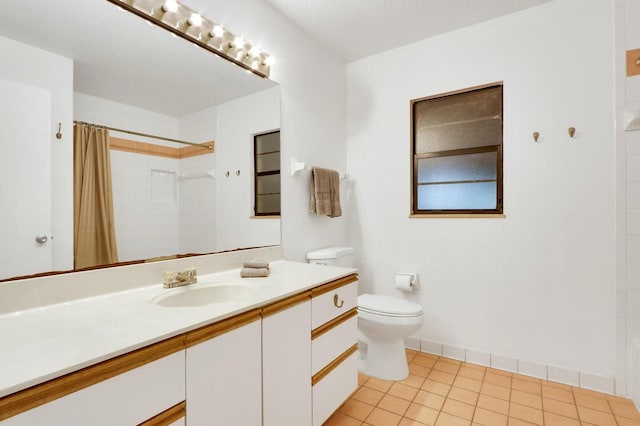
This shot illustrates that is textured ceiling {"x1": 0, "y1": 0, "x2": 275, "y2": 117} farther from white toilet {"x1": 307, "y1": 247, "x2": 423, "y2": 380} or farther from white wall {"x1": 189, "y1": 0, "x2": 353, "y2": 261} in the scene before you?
white toilet {"x1": 307, "y1": 247, "x2": 423, "y2": 380}

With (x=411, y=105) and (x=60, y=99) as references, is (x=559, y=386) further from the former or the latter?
(x=60, y=99)

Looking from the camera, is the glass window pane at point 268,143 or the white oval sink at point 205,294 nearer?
the white oval sink at point 205,294

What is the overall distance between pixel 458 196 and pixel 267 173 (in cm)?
147

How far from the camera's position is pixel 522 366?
217 cm

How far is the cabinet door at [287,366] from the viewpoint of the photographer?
1193 millimetres

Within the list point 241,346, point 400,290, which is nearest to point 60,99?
point 241,346

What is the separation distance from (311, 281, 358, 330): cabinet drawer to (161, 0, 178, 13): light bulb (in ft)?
4.82

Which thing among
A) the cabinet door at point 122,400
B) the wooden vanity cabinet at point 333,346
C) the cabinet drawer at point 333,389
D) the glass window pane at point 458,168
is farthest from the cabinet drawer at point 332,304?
the glass window pane at point 458,168

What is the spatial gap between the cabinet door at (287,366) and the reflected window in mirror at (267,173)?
813mm

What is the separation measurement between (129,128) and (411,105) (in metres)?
2.02

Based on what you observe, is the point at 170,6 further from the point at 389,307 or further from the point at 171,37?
the point at 389,307

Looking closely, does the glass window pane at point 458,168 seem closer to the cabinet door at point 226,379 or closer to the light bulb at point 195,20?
the light bulb at point 195,20

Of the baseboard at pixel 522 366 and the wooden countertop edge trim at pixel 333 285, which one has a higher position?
the wooden countertop edge trim at pixel 333 285

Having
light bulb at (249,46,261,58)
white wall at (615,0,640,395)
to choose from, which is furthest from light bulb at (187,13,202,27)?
white wall at (615,0,640,395)
